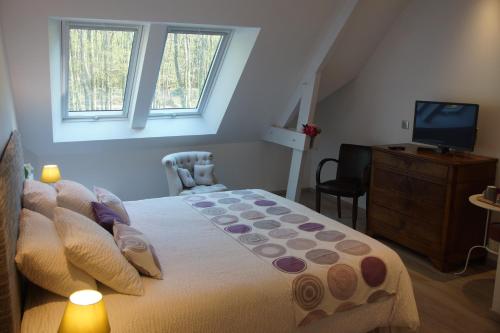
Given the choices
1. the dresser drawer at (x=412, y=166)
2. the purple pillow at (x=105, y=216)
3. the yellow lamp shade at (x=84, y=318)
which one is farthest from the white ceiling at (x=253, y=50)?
the yellow lamp shade at (x=84, y=318)

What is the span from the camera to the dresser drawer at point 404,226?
404 cm

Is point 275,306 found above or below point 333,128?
below

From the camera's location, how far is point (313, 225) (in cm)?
324

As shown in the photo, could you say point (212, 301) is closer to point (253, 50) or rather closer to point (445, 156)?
point (445, 156)

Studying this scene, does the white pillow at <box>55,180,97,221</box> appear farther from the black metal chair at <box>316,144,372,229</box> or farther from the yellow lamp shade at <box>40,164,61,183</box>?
the black metal chair at <box>316,144,372,229</box>

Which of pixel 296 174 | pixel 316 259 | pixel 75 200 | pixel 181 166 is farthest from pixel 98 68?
pixel 316 259

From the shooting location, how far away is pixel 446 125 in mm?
4176

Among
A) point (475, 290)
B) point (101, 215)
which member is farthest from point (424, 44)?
point (101, 215)

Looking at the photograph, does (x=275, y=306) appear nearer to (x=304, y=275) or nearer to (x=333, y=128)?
(x=304, y=275)

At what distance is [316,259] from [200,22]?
2.44m

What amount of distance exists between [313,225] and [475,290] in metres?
1.53

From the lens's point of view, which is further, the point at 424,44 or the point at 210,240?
the point at 424,44

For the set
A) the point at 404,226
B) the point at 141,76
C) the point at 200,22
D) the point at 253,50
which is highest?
the point at 200,22

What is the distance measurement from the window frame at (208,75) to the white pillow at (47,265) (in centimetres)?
265
